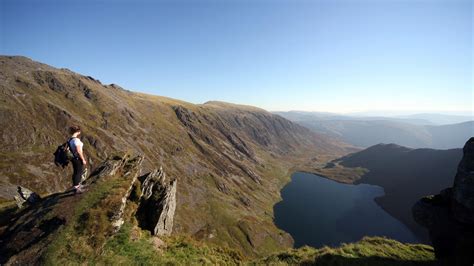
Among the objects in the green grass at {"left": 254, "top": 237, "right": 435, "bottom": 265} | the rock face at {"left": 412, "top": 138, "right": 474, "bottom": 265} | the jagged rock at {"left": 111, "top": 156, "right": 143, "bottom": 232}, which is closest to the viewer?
the jagged rock at {"left": 111, "top": 156, "right": 143, "bottom": 232}

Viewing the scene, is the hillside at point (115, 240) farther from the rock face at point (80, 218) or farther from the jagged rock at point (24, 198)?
the jagged rock at point (24, 198)

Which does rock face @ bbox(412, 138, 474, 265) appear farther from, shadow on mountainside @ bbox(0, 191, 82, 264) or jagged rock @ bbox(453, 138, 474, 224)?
shadow on mountainside @ bbox(0, 191, 82, 264)

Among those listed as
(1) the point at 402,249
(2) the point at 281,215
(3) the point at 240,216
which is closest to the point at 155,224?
(1) the point at 402,249

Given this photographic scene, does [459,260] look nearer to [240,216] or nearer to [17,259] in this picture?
[17,259]

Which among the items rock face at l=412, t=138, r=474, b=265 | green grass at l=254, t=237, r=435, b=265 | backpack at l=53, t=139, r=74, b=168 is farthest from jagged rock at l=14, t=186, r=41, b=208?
rock face at l=412, t=138, r=474, b=265

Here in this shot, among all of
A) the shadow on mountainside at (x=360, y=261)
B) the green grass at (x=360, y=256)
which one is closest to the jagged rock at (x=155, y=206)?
the green grass at (x=360, y=256)
